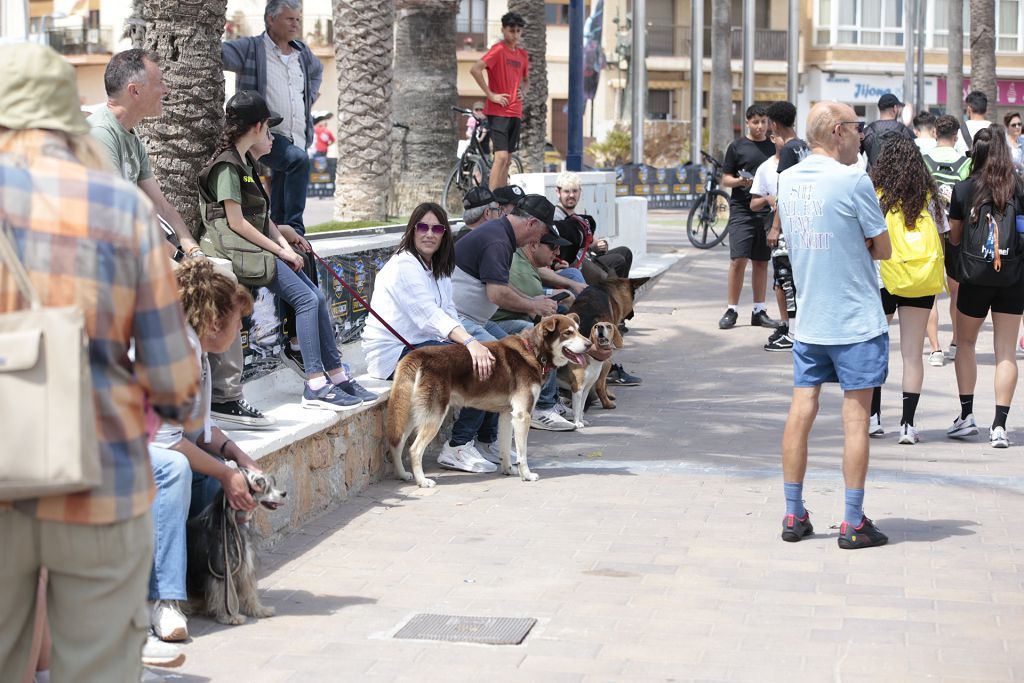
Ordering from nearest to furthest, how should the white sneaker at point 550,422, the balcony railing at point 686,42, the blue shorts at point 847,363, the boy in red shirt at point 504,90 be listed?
the blue shorts at point 847,363 → the white sneaker at point 550,422 → the boy in red shirt at point 504,90 → the balcony railing at point 686,42

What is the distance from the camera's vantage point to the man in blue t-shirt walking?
252 inches

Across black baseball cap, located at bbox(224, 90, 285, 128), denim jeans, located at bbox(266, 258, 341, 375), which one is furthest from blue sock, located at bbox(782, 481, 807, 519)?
black baseball cap, located at bbox(224, 90, 285, 128)

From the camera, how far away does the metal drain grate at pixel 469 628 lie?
5.29 metres

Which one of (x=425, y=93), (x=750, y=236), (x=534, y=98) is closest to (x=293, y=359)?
(x=750, y=236)

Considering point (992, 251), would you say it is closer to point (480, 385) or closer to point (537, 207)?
point (537, 207)

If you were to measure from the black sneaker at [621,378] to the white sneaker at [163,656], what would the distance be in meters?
6.79

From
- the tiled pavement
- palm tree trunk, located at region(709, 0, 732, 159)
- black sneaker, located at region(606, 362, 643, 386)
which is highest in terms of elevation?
palm tree trunk, located at region(709, 0, 732, 159)

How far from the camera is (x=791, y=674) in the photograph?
4895mm

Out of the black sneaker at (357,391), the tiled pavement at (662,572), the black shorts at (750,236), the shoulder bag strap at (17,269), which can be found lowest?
the tiled pavement at (662,572)

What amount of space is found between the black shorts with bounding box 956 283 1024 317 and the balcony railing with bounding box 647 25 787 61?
172 feet

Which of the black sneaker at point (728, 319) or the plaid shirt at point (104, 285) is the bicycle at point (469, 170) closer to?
Answer: the black sneaker at point (728, 319)

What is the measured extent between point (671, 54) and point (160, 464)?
57.7m

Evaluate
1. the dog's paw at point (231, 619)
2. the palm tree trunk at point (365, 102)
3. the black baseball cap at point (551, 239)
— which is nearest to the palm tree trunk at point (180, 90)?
the black baseball cap at point (551, 239)

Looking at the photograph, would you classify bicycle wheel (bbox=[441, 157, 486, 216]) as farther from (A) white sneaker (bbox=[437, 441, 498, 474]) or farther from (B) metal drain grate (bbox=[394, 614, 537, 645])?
(B) metal drain grate (bbox=[394, 614, 537, 645])
